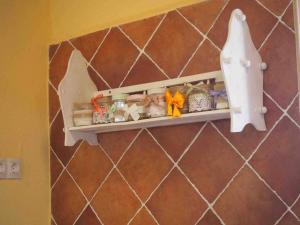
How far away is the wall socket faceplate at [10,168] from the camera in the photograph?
1.52 meters

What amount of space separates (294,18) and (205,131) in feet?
1.61

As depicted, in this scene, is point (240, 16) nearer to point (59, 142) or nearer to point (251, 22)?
point (251, 22)

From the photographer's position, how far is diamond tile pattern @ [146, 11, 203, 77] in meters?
1.46

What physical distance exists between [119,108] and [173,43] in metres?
0.34

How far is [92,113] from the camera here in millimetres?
1471

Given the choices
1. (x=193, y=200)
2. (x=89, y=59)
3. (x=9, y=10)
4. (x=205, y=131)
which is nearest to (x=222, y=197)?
(x=193, y=200)

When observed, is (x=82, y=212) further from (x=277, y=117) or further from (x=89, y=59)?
(x=277, y=117)

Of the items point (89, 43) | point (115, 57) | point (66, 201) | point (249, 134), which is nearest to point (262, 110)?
point (249, 134)

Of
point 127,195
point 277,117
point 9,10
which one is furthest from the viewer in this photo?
point 9,10

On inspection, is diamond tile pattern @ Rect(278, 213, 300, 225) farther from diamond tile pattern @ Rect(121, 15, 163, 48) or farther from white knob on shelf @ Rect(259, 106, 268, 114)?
diamond tile pattern @ Rect(121, 15, 163, 48)

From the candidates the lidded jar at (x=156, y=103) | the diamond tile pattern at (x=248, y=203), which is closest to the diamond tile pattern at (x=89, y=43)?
the lidded jar at (x=156, y=103)

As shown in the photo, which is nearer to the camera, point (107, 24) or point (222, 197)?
point (222, 197)

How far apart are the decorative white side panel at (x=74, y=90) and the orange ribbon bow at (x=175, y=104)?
1.41ft

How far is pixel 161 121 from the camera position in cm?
135
